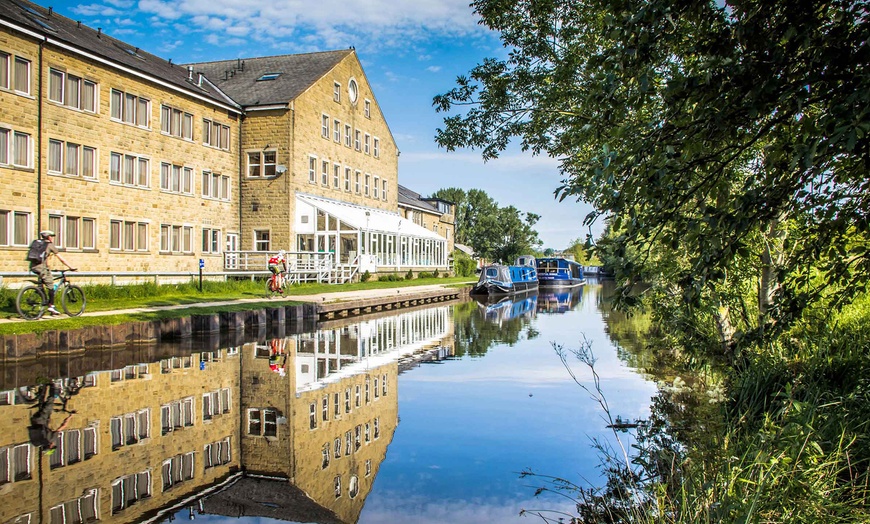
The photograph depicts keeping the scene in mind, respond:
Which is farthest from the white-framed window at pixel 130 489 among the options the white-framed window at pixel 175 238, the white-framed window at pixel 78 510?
the white-framed window at pixel 175 238

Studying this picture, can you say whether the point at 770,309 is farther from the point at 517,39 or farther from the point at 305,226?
the point at 305,226

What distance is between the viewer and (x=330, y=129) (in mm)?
Answer: 40312

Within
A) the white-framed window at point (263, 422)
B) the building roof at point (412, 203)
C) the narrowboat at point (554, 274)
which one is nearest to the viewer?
the white-framed window at point (263, 422)

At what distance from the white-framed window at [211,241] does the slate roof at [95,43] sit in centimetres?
635

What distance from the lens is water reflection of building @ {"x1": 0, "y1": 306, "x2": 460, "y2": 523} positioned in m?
6.05

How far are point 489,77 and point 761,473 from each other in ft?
26.7

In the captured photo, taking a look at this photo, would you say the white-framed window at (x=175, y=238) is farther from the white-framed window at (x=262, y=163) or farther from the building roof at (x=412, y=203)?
the building roof at (x=412, y=203)

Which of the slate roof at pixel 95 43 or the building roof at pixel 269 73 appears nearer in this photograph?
the slate roof at pixel 95 43

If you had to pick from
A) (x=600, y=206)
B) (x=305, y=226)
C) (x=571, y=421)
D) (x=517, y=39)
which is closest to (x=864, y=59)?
(x=600, y=206)

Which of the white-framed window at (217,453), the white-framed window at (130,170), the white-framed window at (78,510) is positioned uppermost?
the white-framed window at (130,170)

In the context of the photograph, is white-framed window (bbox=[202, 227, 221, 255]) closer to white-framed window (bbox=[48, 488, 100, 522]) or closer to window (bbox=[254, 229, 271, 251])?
window (bbox=[254, 229, 271, 251])

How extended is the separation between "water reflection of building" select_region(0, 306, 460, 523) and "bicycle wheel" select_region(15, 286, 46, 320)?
3.67 m

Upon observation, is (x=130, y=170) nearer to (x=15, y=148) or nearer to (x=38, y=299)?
(x=15, y=148)

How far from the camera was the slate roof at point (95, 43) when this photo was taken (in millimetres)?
23812
